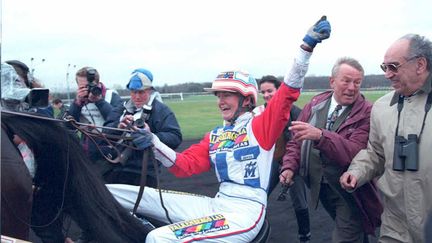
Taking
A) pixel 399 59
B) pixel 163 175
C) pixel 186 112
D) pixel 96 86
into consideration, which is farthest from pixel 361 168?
pixel 186 112

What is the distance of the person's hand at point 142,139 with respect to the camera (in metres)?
3.14

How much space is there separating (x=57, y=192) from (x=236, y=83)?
1280 millimetres

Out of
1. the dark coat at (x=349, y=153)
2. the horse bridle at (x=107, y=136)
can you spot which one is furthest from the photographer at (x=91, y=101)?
the dark coat at (x=349, y=153)

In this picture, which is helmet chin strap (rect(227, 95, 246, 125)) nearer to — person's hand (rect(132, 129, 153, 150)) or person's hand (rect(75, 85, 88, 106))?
person's hand (rect(132, 129, 153, 150))

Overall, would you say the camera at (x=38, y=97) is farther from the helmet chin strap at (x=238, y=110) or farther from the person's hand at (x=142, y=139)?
the helmet chin strap at (x=238, y=110)

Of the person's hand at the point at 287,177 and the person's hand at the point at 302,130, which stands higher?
the person's hand at the point at 302,130

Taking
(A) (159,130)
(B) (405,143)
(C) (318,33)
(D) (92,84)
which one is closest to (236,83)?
(C) (318,33)

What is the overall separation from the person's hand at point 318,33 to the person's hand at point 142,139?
109 cm

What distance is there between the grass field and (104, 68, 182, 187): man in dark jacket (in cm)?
973

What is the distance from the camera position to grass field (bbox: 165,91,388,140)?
15.7 meters

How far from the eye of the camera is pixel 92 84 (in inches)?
189

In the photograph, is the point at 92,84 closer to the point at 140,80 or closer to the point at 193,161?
the point at 140,80

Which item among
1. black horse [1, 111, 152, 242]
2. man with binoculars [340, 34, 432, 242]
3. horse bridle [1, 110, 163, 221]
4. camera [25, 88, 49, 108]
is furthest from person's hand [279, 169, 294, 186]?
camera [25, 88, 49, 108]

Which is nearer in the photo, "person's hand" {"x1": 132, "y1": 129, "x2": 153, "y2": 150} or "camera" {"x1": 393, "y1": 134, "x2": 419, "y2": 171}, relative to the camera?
"camera" {"x1": 393, "y1": 134, "x2": 419, "y2": 171}
